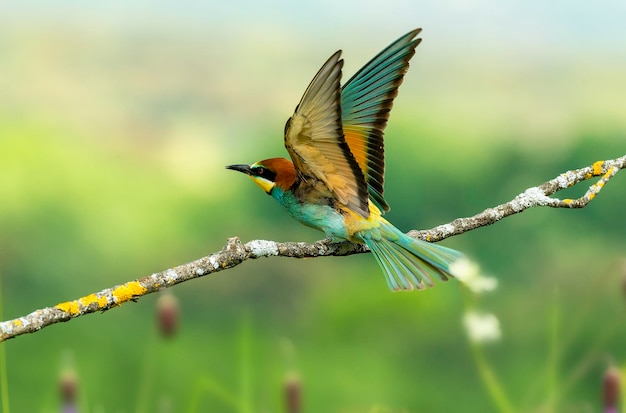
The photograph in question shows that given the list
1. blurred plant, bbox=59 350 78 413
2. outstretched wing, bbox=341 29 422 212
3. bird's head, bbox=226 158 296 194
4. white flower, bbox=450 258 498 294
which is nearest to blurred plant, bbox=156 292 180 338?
blurred plant, bbox=59 350 78 413

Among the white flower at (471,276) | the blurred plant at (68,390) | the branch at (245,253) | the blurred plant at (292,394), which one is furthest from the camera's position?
the blurred plant at (68,390)

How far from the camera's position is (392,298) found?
435cm

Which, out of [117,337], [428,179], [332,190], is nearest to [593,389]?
[428,179]

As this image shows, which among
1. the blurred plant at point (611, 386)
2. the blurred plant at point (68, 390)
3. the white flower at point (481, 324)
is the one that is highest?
the white flower at point (481, 324)

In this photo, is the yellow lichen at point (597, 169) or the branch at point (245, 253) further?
the yellow lichen at point (597, 169)

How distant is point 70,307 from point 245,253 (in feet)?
0.80

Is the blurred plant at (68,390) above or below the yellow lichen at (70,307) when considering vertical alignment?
below

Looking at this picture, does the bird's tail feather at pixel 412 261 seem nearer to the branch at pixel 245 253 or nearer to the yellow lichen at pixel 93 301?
the branch at pixel 245 253

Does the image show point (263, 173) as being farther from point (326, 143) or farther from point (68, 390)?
point (68, 390)

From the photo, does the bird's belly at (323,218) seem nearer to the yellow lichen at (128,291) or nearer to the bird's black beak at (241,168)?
the bird's black beak at (241,168)

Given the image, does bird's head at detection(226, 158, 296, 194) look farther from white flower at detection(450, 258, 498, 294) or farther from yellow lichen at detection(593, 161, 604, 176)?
yellow lichen at detection(593, 161, 604, 176)

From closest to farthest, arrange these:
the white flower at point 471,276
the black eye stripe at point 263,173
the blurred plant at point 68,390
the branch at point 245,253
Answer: the branch at point 245,253
the white flower at point 471,276
the black eye stripe at point 263,173
the blurred plant at point 68,390

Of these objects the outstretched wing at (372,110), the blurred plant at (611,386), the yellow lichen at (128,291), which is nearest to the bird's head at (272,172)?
the outstretched wing at (372,110)

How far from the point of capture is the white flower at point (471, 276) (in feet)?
3.55
